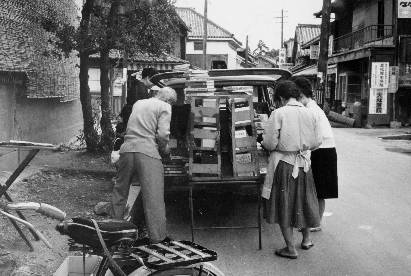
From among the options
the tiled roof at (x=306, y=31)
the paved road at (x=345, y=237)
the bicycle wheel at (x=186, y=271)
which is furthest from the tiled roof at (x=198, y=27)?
the bicycle wheel at (x=186, y=271)

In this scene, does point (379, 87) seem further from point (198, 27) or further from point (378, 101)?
point (198, 27)

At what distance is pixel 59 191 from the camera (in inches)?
361

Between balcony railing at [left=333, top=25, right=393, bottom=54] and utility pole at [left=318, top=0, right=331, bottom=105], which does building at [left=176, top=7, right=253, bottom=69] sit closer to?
balcony railing at [left=333, top=25, right=393, bottom=54]

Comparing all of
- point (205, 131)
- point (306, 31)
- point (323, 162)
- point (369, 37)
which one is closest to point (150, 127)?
point (205, 131)

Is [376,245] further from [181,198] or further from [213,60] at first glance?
[213,60]

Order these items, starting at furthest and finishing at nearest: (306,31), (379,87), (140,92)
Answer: (306,31), (379,87), (140,92)

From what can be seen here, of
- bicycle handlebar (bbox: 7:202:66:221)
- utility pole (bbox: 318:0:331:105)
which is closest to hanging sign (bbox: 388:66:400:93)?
utility pole (bbox: 318:0:331:105)

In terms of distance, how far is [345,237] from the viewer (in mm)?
7000

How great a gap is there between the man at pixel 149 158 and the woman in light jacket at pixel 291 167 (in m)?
1.25

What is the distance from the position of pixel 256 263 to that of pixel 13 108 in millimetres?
7536

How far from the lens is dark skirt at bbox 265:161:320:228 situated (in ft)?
19.8

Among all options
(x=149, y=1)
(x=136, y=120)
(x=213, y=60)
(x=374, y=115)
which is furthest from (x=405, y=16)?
(x=213, y=60)

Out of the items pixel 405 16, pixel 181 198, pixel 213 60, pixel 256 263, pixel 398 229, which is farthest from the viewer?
pixel 213 60

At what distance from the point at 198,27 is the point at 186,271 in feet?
177
